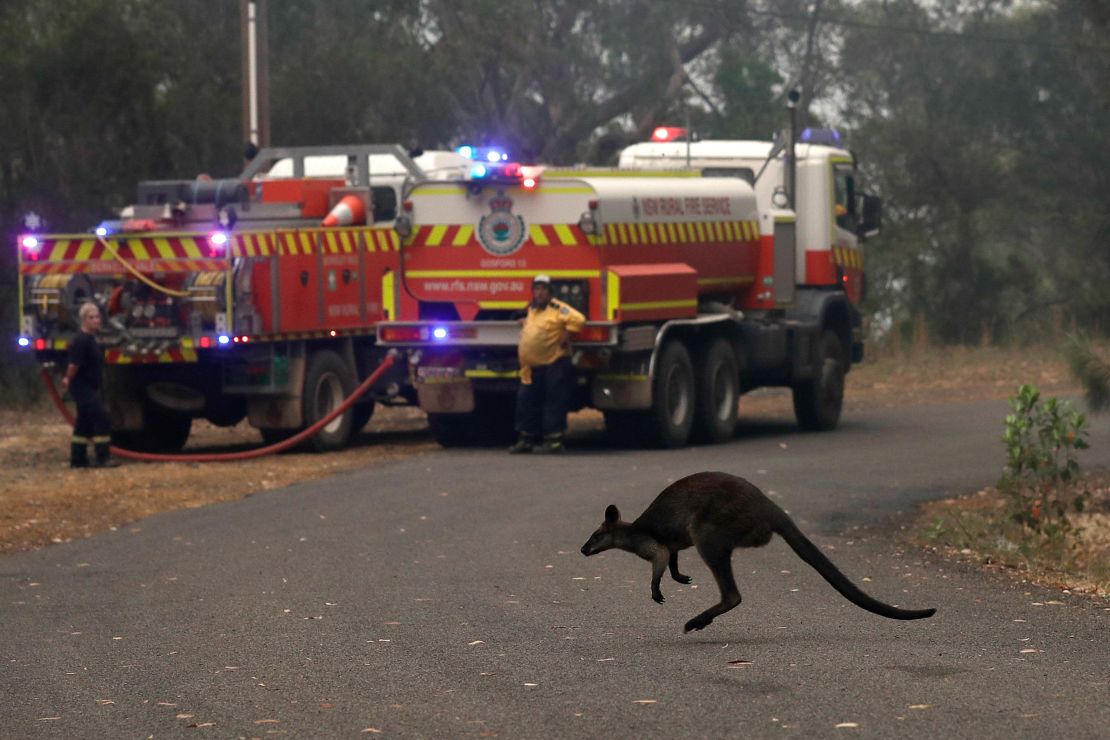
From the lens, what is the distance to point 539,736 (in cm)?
702

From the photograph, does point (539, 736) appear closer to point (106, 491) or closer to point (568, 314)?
point (106, 491)

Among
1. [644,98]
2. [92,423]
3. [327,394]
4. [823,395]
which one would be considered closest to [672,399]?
[823,395]

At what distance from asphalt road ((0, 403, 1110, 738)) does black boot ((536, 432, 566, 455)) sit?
11.4 feet

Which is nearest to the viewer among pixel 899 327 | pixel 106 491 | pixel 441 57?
pixel 106 491

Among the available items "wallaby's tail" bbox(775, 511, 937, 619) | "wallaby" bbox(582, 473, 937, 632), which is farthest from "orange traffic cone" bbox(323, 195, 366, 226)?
"wallaby's tail" bbox(775, 511, 937, 619)

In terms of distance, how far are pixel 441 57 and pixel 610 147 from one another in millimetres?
4606

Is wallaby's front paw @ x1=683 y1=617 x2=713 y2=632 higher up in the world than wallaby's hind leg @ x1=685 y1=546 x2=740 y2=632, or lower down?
lower down

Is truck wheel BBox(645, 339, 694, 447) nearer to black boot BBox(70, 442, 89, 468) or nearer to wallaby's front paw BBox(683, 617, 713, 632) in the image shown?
black boot BBox(70, 442, 89, 468)

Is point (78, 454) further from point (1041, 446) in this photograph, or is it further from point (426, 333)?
point (1041, 446)

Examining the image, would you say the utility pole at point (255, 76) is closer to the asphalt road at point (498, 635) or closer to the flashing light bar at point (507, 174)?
the flashing light bar at point (507, 174)

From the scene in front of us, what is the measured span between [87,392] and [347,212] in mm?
3872

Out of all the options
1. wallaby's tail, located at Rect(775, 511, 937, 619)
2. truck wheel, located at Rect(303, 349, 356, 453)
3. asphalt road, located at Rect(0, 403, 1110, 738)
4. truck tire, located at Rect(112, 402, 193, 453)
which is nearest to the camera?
asphalt road, located at Rect(0, 403, 1110, 738)

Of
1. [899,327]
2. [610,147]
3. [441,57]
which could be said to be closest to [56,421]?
[899,327]

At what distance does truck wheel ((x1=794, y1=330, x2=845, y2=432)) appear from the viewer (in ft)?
72.4
